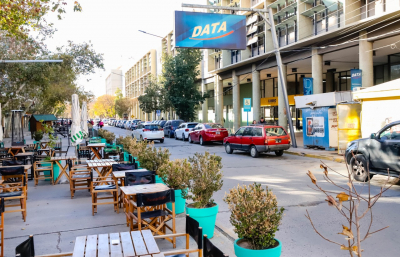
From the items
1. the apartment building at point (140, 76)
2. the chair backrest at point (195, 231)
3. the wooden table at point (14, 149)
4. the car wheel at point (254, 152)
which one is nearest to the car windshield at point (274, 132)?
the car wheel at point (254, 152)

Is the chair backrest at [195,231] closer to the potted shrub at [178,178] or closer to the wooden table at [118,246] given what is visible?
the wooden table at [118,246]

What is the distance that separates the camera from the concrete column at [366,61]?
19578mm

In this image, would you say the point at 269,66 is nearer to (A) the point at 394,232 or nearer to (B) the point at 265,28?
(B) the point at 265,28

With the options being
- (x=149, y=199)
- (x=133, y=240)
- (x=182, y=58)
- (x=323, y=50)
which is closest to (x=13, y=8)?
(x=149, y=199)

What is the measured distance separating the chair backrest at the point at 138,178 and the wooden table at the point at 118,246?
2.83 meters

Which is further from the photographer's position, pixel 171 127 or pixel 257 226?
pixel 171 127

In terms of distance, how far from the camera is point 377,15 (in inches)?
702

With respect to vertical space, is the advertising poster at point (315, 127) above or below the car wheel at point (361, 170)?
above

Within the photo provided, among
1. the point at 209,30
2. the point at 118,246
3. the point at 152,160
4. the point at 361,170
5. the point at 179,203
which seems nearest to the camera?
the point at 118,246

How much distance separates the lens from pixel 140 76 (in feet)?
293

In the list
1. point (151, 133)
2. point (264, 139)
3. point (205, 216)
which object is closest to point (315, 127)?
point (264, 139)

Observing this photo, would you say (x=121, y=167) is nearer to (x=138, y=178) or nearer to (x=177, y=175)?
(x=138, y=178)

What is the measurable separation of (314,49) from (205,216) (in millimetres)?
20905

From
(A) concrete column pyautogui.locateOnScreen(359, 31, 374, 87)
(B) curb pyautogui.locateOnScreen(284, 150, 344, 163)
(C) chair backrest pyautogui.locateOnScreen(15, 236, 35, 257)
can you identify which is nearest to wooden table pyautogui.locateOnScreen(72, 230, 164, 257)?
(C) chair backrest pyautogui.locateOnScreen(15, 236, 35, 257)
